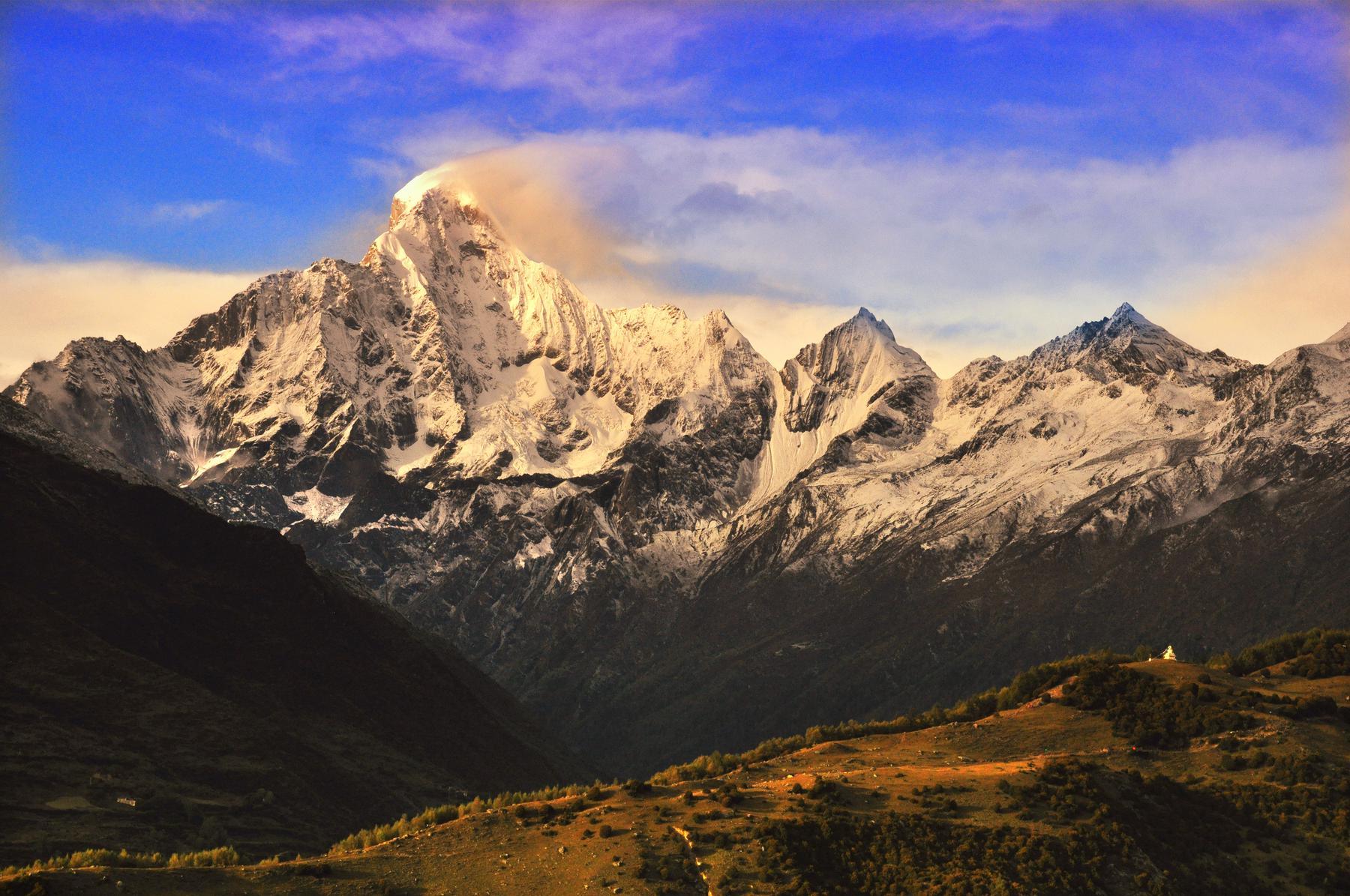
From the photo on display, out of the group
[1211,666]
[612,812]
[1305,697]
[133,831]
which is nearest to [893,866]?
[612,812]

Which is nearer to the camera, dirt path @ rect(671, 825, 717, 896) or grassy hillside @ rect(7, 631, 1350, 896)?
dirt path @ rect(671, 825, 717, 896)

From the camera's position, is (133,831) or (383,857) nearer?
(383,857)

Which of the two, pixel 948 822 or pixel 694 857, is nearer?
pixel 694 857

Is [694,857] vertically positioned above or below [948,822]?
below

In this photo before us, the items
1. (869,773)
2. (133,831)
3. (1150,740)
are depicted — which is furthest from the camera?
(133,831)

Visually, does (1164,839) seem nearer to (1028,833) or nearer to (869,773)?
(1028,833)

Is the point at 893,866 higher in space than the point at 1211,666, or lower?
lower

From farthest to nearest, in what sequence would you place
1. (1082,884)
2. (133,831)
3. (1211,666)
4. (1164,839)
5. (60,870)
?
1. (133,831)
2. (1211,666)
3. (1164,839)
4. (1082,884)
5. (60,870)

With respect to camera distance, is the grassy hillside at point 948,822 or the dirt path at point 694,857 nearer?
the dirt path at point 694,857
